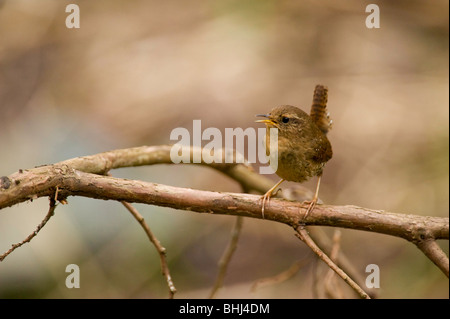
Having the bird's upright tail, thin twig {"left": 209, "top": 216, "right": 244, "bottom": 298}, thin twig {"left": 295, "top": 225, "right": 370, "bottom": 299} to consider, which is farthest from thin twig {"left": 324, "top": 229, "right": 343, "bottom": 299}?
thin twig {"left": 295, "top": 225, "right": 370, "bottom": 299}

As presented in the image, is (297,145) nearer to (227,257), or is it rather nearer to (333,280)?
(227,257)

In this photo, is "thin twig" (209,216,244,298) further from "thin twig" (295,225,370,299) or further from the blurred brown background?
"thin twig" (295,225,370,299)

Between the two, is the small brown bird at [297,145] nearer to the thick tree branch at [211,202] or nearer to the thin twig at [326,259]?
the thick tree branch at [211,202]

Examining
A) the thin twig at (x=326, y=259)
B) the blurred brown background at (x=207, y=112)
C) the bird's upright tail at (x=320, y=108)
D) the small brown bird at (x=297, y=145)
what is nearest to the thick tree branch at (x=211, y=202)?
the thin twig at (x=326, y=259)

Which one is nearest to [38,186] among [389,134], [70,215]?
[70,215]

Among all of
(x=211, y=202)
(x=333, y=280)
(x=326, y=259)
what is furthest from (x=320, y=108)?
(x=333, y=280)

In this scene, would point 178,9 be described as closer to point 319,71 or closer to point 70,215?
point 319,71
